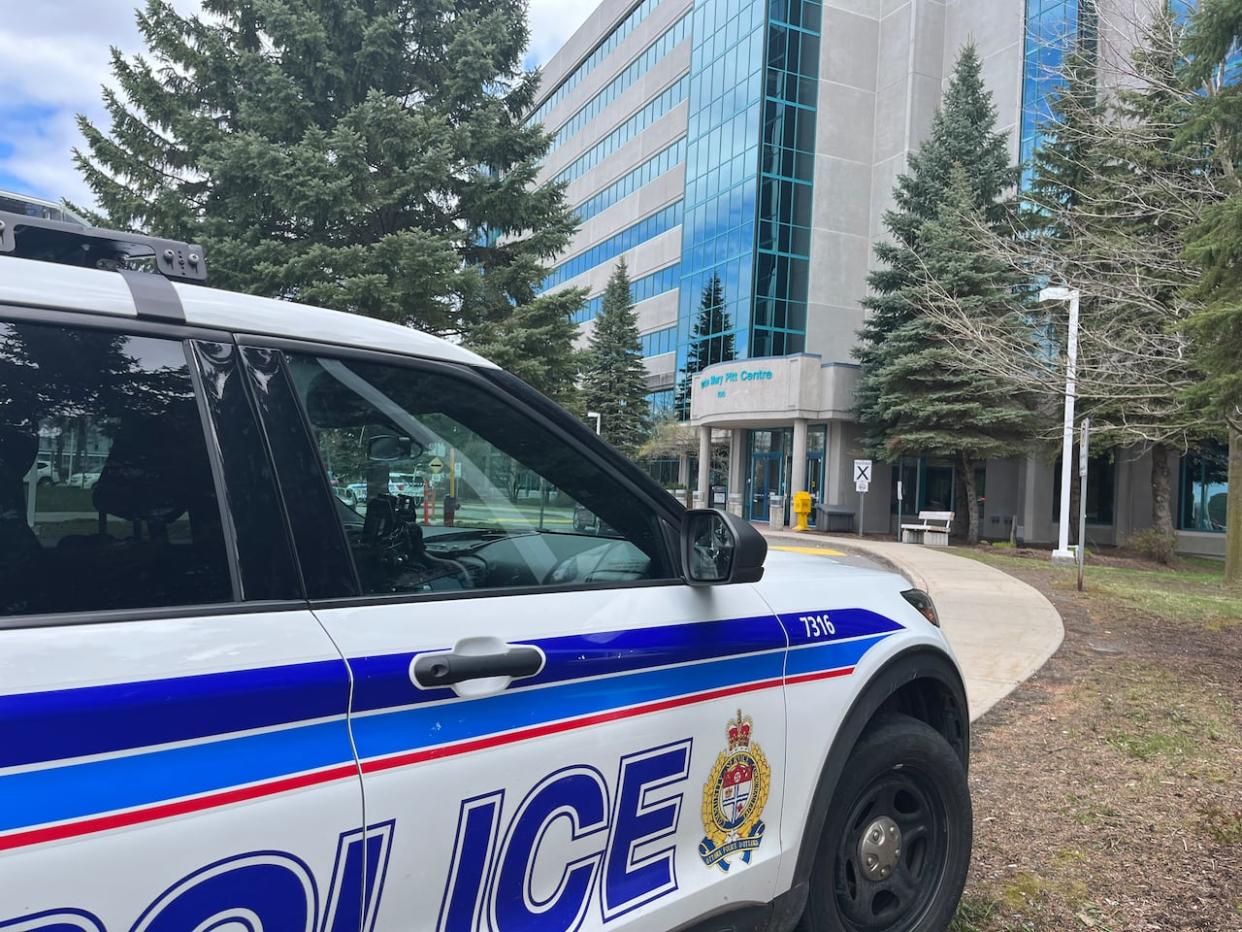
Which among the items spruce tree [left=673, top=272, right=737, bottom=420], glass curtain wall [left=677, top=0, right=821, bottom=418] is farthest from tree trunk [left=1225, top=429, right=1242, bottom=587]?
spruce tree [left=673, top=272, right=737, bottom=420]

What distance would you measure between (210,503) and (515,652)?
0.63 metres

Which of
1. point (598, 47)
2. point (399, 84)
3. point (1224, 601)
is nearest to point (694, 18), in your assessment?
point (598, 47)

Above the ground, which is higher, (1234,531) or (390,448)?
(390,448)

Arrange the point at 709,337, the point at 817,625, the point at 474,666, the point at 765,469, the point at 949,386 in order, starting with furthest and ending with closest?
the point at 709,337, the point at 765,469, the point at 949,386, the point at 817,625, the point at 474,666

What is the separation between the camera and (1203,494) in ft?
90.9

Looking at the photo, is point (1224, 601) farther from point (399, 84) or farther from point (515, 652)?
point (399, 84)

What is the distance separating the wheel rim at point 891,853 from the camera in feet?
8.86

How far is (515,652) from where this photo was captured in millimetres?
1787

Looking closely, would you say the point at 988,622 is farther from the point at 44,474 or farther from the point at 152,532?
the point at 44,474

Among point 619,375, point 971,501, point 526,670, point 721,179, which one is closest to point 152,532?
point 526,670

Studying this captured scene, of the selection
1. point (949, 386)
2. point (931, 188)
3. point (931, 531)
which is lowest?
point (931, 531)

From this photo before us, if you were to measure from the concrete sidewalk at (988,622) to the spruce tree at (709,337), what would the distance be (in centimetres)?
2304

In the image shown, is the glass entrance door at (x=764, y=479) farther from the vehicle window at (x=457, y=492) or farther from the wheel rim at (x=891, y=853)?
the vehicle window at (x=457, y=492)

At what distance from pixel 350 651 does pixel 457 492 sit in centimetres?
60
